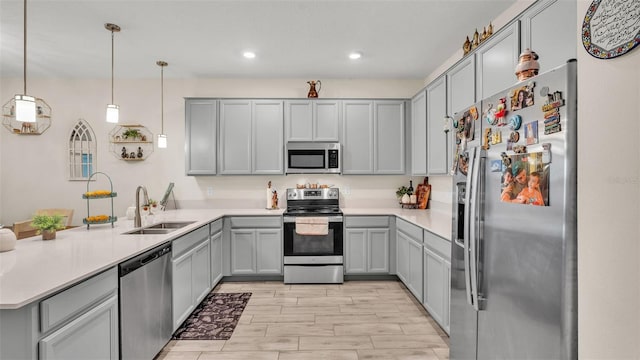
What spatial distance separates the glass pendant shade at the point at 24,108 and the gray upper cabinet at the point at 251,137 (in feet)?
7.82

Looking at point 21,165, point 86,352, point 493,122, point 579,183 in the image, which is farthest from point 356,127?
point 21,165

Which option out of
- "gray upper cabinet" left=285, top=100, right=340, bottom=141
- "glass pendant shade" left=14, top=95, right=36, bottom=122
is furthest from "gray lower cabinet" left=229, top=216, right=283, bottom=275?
"glass pendant shade" left=14, top=95, right=36, bottom=122

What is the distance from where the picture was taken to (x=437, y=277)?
2670 mm

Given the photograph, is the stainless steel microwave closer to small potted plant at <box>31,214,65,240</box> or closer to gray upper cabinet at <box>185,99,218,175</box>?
gray upper cabinet at <box>185,99,218,175</box>

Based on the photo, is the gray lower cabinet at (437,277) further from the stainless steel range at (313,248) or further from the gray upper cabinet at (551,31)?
the gray upper cabinet at (551,31)

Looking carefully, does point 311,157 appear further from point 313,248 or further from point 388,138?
point 313,248

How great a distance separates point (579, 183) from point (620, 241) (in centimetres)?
23

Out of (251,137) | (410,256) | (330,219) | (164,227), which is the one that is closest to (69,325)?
(164,227)

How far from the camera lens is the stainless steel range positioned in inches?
152

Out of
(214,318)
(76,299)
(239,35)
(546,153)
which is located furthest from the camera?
(239,35)

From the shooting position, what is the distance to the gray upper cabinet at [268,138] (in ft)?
13.7

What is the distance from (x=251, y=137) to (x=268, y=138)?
0.73 feet

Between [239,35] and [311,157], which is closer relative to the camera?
[239,35]

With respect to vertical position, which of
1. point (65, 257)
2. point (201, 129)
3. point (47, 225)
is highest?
point (201, 129)
